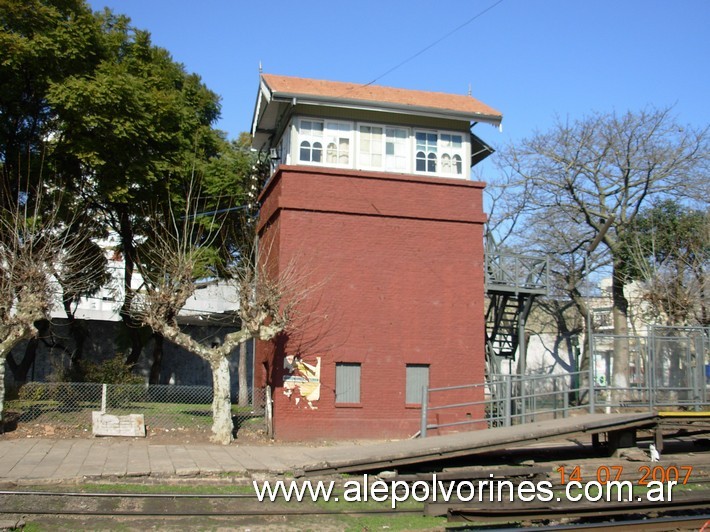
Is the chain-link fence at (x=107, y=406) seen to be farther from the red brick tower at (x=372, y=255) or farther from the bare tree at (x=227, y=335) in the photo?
the red brick tower at (x=372, y=255)

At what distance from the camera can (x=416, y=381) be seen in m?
19.6

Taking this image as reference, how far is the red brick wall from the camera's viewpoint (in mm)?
18938

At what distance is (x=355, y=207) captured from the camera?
19828 mm

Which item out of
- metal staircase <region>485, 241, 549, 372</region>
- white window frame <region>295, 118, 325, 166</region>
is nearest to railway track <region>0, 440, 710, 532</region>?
metal staircase <region>485, 241, 549, 372</region>

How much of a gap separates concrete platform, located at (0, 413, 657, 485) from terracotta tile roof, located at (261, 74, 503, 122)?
9.32 m

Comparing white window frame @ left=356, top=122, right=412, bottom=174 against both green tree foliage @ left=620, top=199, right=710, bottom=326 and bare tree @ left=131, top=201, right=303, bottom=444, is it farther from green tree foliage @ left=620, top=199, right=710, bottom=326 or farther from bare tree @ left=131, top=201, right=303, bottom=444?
green tree foliage @ left=620, top=199, right=710, bottom=326

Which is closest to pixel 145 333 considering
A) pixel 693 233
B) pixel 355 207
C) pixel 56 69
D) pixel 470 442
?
pixel 56 69

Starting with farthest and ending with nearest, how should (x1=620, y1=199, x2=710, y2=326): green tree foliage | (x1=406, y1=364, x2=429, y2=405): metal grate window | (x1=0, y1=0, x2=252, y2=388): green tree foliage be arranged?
(x1=620, y1=199, x2=710, y2=326): green tree foliage
(x1=0, y1=0, x2=252, y2=388): green tree foliage
(x1=406, y1=364, x2=429, y2=405): metal grate window

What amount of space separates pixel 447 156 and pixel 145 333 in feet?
49.6

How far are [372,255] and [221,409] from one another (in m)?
5.82

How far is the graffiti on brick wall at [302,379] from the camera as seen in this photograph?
61.1 ft

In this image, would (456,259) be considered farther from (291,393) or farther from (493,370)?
(291,393)

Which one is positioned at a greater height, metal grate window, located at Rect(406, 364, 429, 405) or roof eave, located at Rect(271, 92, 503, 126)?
roof eave, located at Rect(271, 92, 503, 126)

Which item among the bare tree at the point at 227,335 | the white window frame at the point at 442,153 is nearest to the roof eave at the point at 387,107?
the white window frame at the point at 442,153
